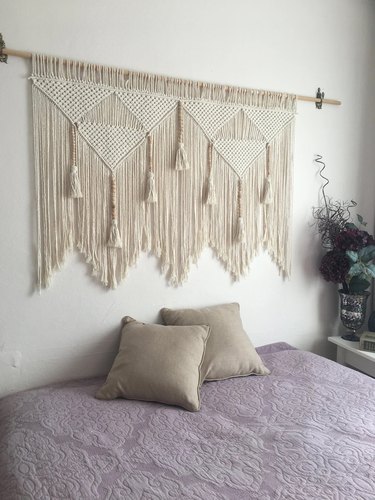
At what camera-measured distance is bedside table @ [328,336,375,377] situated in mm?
2270

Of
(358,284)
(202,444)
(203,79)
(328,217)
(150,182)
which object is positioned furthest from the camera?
(328,217)

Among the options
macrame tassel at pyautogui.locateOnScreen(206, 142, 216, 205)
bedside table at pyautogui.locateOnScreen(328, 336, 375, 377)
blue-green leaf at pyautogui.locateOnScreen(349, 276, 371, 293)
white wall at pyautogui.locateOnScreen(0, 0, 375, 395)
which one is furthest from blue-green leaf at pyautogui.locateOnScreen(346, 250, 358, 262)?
macrame tassel at pyautogui.locateOnScreen(206, 142, 216, 205)

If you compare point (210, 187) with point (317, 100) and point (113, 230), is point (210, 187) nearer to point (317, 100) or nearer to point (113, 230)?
point (113, 230)

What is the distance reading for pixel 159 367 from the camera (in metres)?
1.79

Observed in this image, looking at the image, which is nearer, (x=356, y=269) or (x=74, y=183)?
(x=74, y=183)

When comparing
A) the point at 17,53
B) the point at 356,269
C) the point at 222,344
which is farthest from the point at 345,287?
the point at 17,53

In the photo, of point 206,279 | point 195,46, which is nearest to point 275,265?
point 206,279

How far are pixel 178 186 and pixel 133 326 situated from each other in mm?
699

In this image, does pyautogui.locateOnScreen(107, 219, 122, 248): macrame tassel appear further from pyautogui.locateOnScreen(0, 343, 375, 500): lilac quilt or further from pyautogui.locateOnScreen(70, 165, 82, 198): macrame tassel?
pyautogui.locateOnScreen(0, 343, 375, 500): lilac quilt

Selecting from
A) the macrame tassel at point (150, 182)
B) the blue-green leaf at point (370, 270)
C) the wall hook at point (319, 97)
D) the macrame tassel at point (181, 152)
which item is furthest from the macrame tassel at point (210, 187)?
the blue-green leaf at point (370, 270)

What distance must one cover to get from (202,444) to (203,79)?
5.37 ft

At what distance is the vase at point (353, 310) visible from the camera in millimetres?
2415

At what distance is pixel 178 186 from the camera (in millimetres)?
2129

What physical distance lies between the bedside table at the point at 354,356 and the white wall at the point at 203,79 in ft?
0.49
